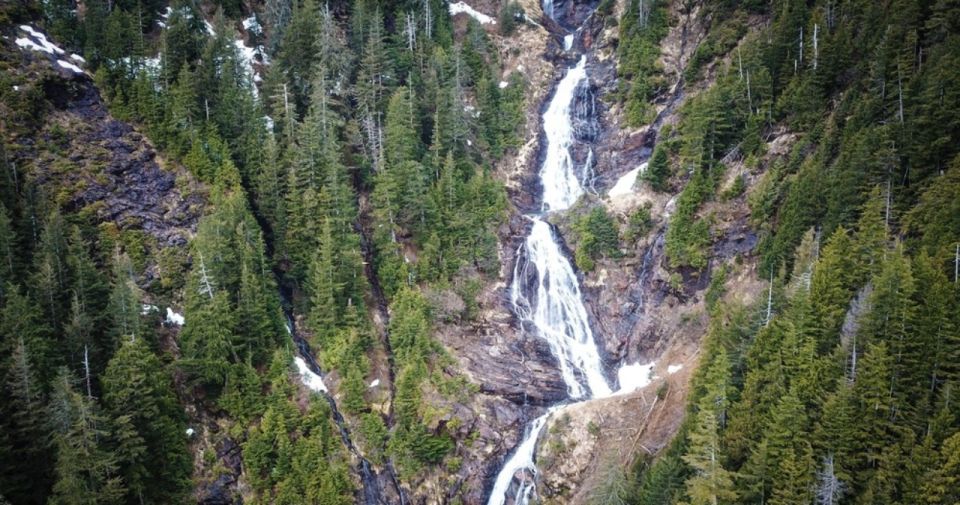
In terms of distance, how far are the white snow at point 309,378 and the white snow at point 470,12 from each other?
55272 mm

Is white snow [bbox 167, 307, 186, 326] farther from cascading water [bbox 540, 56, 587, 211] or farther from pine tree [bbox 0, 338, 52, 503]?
cascading water [bbox 540, 56, 587, 211]

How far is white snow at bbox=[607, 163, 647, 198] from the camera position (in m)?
62.9

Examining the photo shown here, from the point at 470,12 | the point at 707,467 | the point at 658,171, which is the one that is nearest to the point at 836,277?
the point at 707,467

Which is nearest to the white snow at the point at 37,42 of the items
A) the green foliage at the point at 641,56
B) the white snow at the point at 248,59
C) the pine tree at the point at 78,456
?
the white snow at the point at 248,59

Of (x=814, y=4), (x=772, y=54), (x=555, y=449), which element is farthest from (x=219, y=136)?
(x=814, y=4)

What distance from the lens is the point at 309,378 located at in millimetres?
48219

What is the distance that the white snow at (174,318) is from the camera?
1857 inches

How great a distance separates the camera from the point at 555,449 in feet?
153

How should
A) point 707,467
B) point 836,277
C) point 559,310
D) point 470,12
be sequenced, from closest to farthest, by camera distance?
1. point 707,467
2. point 836,277
3. point 559,310
4. point 470,12

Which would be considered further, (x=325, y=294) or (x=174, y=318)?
(x=325, y=294)

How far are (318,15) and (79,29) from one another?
2305 centimetres

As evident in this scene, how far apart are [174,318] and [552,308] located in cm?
3171

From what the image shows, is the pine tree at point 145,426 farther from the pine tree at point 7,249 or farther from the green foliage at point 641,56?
the green foliage at point 641,56

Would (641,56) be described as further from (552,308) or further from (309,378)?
(309,378)
